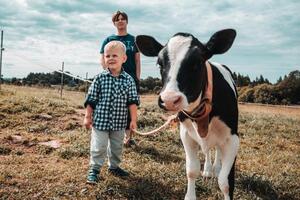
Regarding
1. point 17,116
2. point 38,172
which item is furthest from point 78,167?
point 17,116

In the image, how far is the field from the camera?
5219 mm

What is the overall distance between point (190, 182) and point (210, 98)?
1223mm

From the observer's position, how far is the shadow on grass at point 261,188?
5.41 metres

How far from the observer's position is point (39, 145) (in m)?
7.67

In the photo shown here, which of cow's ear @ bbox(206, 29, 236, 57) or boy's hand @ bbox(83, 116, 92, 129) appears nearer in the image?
cow's ear @ bbox(206, 29, 236, 57)

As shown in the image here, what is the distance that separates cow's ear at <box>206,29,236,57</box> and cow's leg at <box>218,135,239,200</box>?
107 centimetres

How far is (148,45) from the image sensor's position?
15.6 feet

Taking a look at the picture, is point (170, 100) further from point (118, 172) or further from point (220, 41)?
point (118, 172)

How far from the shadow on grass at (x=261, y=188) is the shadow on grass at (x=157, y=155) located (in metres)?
1.40

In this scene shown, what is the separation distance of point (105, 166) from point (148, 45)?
2.28 m

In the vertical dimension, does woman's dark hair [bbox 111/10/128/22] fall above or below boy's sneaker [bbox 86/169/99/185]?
Result: above

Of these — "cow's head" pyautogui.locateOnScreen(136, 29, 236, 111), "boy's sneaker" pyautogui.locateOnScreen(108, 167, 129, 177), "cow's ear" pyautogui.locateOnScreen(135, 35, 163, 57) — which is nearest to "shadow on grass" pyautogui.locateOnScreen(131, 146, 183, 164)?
"boy's sneaker" pyautogui.locateOnScreen(108, 167, 129, 177)

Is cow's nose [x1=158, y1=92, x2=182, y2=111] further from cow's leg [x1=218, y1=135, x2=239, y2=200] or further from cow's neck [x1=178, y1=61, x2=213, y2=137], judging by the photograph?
cow's leg [x1=218, y1=135, x2=239, y2=200]

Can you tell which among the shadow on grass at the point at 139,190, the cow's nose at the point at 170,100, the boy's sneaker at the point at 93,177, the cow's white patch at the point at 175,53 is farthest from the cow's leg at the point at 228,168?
the boy's sneaker at the point at 93,177
